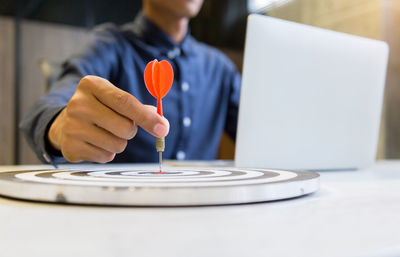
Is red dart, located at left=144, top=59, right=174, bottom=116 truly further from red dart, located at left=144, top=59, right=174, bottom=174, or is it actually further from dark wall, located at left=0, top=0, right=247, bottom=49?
dark wall, located at left=0, top=0, right=247, bottom=49

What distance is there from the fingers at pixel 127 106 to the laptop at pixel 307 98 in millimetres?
235

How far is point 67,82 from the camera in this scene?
1.00 metres

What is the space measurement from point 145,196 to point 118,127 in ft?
0.67

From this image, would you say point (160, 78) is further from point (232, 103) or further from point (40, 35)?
point (40, 35)

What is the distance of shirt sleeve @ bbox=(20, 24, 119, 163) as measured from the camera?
2.32 ft

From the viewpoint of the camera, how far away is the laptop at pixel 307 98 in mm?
632

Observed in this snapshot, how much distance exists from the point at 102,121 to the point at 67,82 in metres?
0.58

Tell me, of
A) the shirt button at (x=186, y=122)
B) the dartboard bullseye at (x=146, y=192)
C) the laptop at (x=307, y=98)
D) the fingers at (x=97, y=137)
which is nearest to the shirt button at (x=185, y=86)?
the shirt button at (x=186, y=122)

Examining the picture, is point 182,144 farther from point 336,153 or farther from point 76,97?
point 76,97

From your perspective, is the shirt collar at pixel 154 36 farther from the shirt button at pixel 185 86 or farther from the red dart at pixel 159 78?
the red dart at pixel 159 78

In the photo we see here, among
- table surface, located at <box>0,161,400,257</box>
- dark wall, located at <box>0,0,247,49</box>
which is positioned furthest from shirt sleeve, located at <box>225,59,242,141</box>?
dark wall, located at <box>0,0,247,49</box>

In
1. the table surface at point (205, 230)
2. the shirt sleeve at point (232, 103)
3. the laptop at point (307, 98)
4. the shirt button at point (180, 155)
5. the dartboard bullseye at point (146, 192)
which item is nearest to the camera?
the table surface at point (205, 230)

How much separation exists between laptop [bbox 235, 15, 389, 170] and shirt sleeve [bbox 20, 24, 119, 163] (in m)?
0.37

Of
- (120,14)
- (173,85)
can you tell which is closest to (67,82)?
(173,85)
